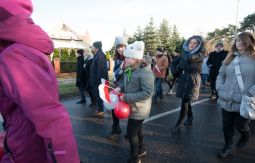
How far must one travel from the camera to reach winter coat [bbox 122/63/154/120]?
3854 millimetres

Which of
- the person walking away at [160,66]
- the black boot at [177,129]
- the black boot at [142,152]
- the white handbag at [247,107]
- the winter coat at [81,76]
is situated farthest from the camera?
the person walking away at [160,66]

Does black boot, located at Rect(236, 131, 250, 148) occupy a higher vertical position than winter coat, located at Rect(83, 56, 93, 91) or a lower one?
lower

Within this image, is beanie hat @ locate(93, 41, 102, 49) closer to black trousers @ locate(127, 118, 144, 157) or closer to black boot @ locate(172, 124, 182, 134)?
black boot @ locate(172, 124, 182, 134)

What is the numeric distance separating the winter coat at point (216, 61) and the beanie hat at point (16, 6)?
27.9 ft

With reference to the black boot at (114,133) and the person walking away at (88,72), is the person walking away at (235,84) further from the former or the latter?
the person walking away at (88,72)

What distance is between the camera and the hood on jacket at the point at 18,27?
1.44 meters

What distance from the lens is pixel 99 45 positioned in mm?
7027

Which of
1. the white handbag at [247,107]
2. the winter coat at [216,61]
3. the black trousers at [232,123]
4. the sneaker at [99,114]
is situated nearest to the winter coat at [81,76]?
the sneaker at [99,114]

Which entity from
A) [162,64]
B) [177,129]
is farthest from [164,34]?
[177,129]

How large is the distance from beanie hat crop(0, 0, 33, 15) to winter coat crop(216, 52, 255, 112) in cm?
346

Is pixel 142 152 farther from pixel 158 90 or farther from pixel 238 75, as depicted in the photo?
pixel 158 90

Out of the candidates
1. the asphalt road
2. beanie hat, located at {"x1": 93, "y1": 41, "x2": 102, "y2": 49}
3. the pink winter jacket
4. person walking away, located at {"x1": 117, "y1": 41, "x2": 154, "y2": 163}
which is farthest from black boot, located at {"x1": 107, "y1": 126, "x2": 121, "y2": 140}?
the pink winter jacket

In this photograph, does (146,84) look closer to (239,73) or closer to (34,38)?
(239,73)

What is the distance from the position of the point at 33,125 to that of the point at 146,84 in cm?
250
